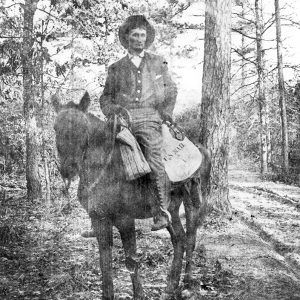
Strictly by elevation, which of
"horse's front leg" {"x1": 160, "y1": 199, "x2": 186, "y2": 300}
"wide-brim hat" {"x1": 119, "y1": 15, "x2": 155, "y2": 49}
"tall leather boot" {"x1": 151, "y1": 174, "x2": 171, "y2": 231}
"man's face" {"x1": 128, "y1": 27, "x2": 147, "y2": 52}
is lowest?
"horse's front leg" {"x1": 160, "y1": 199, "x2": 186, "y2": 300}

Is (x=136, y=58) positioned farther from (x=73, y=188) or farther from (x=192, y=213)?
(x=73, y=188)

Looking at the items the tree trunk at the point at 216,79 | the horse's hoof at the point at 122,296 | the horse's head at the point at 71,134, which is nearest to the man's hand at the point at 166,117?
the horse's head at the point at 71,134

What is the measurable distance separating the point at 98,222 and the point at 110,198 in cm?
32

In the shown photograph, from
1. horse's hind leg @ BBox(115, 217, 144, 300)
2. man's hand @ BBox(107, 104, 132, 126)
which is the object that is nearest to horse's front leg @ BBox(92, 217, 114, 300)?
horse's hind leg @ BBox(115, 217, 144, 300)

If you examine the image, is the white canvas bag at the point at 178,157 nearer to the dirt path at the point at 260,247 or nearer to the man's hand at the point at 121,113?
the man's hand at the point at 121,113

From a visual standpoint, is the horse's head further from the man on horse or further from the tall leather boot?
the tall leather boot

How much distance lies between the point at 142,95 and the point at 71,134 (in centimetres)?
114

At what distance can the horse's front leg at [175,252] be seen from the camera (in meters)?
5.22

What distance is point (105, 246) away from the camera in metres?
4.44

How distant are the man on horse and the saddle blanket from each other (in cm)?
25

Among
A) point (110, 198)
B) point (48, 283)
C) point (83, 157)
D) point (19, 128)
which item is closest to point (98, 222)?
point (110, 198)

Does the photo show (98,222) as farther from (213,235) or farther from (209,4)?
(209,4)

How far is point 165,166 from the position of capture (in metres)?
4.94

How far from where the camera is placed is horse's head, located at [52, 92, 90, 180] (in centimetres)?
382
